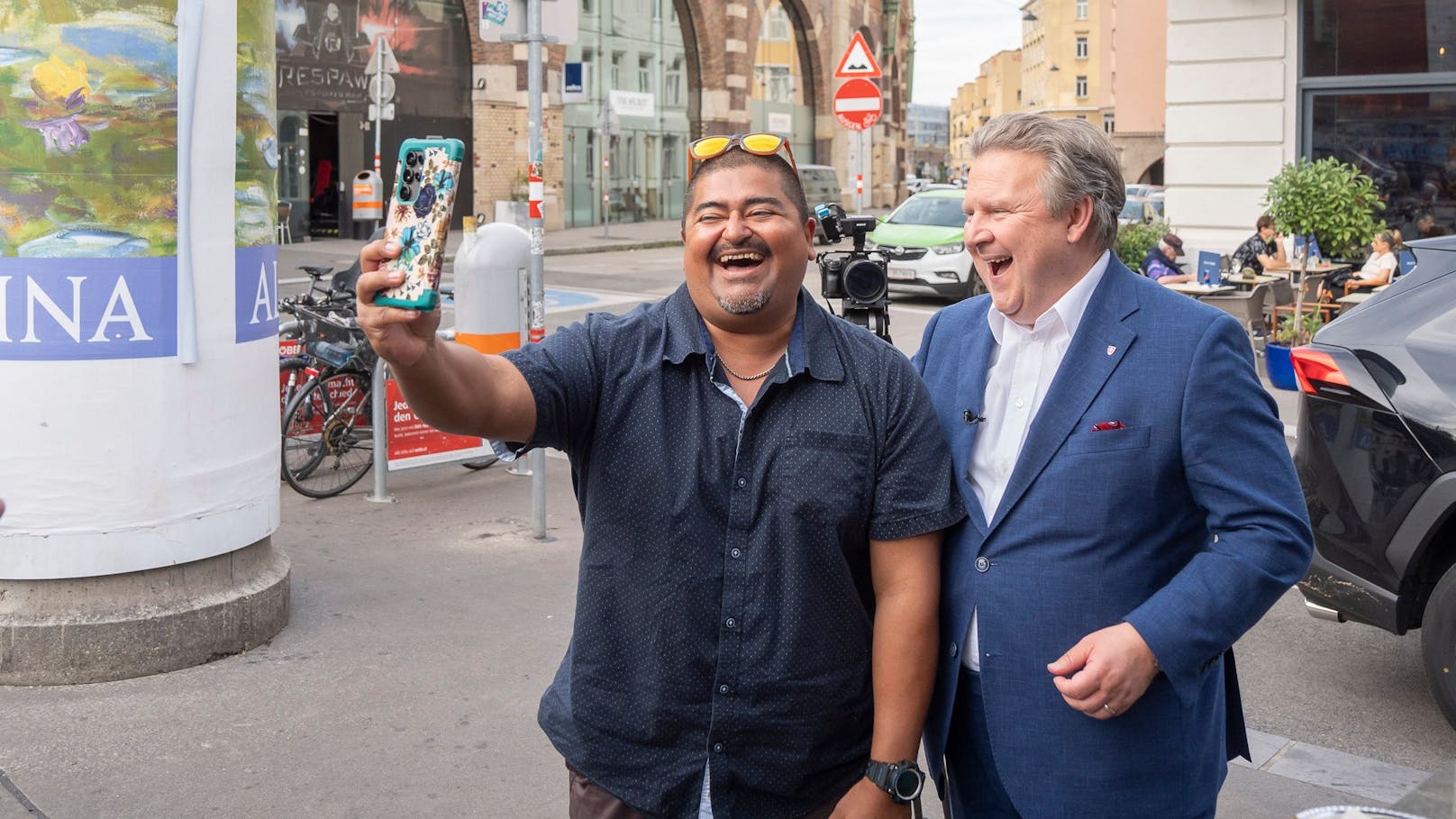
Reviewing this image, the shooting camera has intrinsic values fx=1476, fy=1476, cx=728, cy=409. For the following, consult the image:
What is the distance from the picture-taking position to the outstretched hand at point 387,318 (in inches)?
82.5

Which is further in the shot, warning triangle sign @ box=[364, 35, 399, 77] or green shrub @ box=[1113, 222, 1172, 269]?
warning triangle sign @ box=[364, 35, 399, 77]

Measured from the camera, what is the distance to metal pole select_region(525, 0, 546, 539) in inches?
289

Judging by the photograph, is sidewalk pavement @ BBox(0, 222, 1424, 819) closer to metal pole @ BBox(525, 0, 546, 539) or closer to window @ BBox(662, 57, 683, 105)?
metal pole @ BBox(525, 0, 546, 539)

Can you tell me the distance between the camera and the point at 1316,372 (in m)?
5.31

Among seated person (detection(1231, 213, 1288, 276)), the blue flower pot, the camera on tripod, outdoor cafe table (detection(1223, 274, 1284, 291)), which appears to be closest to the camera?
the camera on tripod

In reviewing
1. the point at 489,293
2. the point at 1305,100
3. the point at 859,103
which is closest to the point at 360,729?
the point at 489,293

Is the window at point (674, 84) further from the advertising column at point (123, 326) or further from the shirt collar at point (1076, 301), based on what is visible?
the shirt collar at point (1076, 301)

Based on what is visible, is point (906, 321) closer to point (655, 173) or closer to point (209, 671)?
point (209, 671)

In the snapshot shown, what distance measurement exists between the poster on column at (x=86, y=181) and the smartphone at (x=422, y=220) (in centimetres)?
329

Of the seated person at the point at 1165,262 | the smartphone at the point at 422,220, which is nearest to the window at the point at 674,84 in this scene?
the seated person at the point at 1165,262

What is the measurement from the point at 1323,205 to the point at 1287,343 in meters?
1.49

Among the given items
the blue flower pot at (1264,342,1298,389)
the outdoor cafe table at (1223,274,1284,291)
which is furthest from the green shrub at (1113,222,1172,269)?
the blue flower pot at (1264,342,1298,389)

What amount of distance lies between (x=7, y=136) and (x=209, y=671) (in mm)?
2014

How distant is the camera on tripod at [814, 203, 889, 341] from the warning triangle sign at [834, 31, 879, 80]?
370 inches
